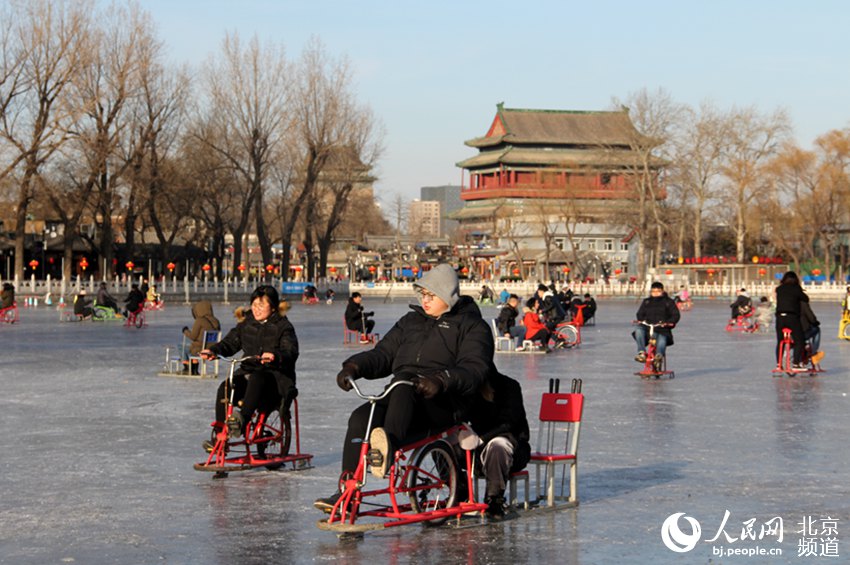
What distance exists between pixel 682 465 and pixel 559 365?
12.3 m

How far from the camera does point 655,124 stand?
79.2m

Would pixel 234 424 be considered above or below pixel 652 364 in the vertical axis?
above

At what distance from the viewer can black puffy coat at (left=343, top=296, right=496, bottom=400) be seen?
7449 mm

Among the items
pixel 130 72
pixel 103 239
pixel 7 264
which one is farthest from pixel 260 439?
pixel 7 264

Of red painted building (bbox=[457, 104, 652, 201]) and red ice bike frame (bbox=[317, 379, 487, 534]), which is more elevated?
red painted building (bbox=[457, 104, 652, 201])

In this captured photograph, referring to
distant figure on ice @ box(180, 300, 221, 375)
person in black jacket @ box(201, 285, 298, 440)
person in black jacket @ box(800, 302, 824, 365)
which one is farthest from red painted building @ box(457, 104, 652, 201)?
person in black jacket @ box(201, 285, 298, 440)

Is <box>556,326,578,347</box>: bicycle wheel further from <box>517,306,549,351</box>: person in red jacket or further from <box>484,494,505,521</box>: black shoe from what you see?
<box>484,494,505,521</box>: black shoe

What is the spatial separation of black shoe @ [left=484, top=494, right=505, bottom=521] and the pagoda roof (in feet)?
360

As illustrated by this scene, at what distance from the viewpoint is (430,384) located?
7145mm

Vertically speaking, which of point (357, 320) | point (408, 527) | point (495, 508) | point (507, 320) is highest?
point (507, 320)

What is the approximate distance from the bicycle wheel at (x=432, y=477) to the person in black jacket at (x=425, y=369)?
Answer: 5.6 inches

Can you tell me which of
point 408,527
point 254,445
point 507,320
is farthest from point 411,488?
point 507,320
